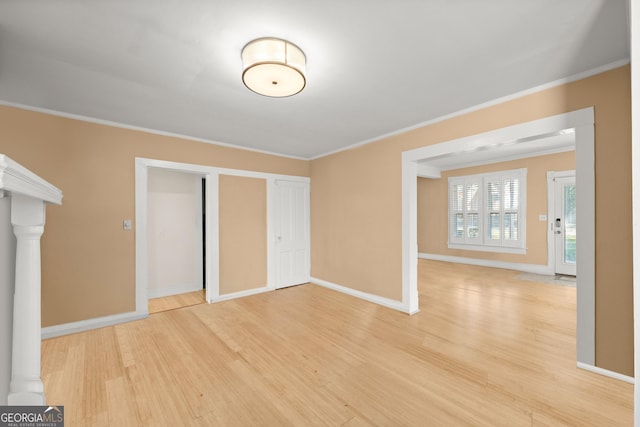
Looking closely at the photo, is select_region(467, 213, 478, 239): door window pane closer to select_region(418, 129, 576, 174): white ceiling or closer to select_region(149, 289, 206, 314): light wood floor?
select_region(418, 129, 576, 174): white ceiling

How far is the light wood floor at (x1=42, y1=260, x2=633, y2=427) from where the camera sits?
1781mm

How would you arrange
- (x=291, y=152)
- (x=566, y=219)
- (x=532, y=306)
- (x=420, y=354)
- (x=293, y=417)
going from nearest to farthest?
(x=293, y=417)
(x=420, y=354)
(x=532, y=306)
(x=291, y=152)
(x=566, y=219)

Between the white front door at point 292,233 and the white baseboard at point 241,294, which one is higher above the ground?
the white front door at point 292,233

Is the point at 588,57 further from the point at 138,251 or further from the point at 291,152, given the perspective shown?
the point at 138,251

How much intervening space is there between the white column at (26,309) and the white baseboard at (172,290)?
13.0 feet

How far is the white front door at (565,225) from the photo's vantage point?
5.25m

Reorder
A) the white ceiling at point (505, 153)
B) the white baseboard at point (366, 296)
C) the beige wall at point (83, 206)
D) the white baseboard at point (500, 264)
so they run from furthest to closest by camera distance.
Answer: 1. the white baseboard at point (500, 264)
2. the white ceiling at point (505, 153)
3. the white baseboard at point (366, 296)
4. the beige wall at point (83, 206)

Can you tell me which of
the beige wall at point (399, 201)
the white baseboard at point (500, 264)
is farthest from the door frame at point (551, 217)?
the beige wall at point (399, 201)

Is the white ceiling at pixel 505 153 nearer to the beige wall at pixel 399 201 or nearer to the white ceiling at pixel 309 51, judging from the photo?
the beige wall at pixel 399 201

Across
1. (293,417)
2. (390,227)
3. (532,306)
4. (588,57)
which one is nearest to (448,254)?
(532,306)

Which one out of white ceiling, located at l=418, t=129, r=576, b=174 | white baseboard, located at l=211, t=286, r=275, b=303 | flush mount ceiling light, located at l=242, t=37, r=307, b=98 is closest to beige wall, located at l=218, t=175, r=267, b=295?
white baseboard, located at l=211, t=286, r=275, b=303

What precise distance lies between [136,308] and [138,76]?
2763mm

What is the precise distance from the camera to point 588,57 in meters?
2.02

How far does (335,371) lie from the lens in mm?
2258
